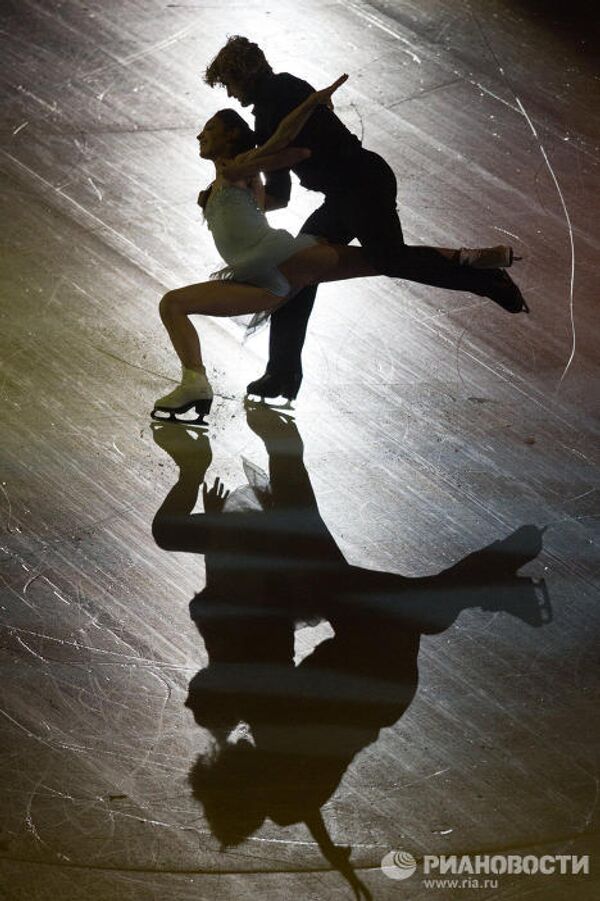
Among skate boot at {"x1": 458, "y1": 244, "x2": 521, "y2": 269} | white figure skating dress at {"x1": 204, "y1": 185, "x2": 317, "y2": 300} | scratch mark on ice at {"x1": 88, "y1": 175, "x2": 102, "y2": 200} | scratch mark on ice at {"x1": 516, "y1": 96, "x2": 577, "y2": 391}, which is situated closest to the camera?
white figure skating dress at {"x1": 204, "y1": 185, "x2": 317, "y2": 300}

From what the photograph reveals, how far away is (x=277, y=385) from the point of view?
4.17 metres

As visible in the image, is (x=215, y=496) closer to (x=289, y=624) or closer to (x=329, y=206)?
(x=289, y=624)

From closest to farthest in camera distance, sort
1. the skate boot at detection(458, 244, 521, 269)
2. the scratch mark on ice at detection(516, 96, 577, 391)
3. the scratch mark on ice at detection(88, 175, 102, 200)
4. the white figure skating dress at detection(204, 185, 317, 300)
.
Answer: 1. the white figure skating dress at detection(204, 185, 317, 300)
2. the skate boot at detection(458, 244, 521, 269)
3. the scratch mark on ice at detection(516, 96, 577, 391)
4. the scratch mark on ice at detection(88, 175, 102, 200)

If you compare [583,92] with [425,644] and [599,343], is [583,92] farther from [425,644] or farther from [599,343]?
[425,644]

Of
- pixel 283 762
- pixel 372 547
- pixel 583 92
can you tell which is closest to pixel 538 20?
pixel 583 92

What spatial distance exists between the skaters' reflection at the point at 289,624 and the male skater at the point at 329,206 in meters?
0.29

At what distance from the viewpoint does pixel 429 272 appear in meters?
4.10

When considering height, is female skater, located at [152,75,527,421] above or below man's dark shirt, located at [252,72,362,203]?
below

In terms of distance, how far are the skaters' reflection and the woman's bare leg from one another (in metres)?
0.25

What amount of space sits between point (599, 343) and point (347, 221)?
1.05 meters
